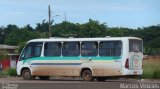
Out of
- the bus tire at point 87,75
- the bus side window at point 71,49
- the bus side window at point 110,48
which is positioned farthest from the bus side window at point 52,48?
the bus side window at point 110,48

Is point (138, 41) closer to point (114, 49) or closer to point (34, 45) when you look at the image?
point (114, 49)

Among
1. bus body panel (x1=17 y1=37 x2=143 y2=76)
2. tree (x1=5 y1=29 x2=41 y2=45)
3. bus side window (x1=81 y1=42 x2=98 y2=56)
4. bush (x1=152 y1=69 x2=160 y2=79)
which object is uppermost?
tree (x1=5 y1=29 x2=41 y2=45)

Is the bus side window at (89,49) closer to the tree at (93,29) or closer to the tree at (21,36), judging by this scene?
the tree at (93,29)

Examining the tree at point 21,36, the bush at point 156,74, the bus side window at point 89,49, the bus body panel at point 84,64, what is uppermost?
the tree at point 21,36

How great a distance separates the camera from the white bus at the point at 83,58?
3028cm

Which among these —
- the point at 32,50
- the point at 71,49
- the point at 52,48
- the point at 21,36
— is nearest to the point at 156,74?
the point at 71,49

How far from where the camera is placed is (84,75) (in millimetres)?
31438

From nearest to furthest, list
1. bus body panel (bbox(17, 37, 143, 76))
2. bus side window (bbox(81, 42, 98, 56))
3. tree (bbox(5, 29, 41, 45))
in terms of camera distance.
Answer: bus body panel (bbox(17, 37, 143, 76)) → bus side window (bbox(81, 42, 98, 56)) → tree (bbox(5, 29, 41, 45))

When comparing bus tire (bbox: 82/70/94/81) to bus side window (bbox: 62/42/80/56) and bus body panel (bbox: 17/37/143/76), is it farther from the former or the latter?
bus side window (bbox: 62/42/80/56)

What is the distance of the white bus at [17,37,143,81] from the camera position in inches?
1192

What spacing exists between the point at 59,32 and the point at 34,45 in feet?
184

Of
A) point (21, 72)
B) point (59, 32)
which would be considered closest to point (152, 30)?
point (59, 32)

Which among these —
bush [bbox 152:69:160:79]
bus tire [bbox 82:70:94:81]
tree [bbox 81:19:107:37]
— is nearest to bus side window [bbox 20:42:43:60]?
bus tire [bbox 82:70:94:81]

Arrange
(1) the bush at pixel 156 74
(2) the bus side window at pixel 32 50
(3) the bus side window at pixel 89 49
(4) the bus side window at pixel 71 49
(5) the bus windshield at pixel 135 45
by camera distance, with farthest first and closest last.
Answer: (1) the bush at pixel 156 74, (2) the bus side window at pixel 32 50, (4) the bus side window at pixel 71 49, (3) the bus side window at pixel 89 49, (5) the bus windshield at pixel 135 45
